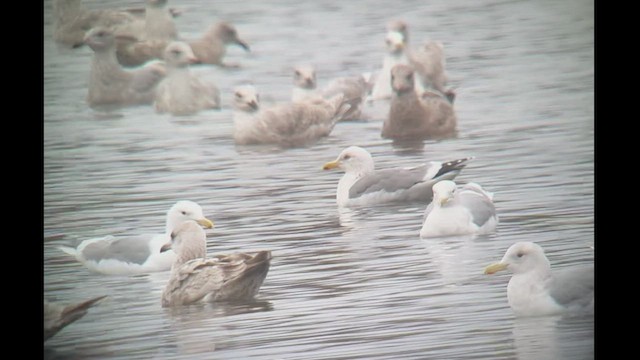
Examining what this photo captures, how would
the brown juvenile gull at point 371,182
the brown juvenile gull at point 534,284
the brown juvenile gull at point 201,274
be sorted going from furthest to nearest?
1. the brown juvenile gull at point 371,182
2. the brown juvenile gull at point 534,284
3. the brown juvenile gull at point 201,274

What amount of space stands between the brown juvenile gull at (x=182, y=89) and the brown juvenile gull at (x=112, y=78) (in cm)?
4

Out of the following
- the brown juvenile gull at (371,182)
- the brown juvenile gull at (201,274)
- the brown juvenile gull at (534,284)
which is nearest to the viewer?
the brown juvenile gull at (201,274)

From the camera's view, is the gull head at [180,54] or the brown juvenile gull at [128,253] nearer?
the brown juvenile gull at [128,253]

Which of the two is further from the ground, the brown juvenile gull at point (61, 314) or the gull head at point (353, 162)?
the gull head at point (353, 162)

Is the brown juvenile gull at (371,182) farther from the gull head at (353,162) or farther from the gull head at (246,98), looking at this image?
the gull head at (246,98)

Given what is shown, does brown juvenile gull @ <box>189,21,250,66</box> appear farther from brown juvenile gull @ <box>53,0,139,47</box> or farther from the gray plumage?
the gray plumage

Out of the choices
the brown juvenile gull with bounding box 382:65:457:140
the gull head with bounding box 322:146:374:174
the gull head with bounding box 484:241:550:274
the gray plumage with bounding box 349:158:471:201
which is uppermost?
the brown juvenile gull with bounding box 382:65:457:140

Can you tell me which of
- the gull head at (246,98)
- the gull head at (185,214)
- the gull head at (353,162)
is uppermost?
the gull head at (246,98)

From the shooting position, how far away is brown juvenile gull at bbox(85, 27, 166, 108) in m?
5.05

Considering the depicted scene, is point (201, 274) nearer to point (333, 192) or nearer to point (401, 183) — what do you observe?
point (333, 192)

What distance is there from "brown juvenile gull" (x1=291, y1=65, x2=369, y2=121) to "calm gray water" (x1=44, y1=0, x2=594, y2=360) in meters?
0.04

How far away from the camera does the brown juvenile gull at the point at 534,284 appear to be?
5020 mm

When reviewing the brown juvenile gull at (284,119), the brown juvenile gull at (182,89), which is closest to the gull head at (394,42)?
the brown juvenile gull at (284,119)

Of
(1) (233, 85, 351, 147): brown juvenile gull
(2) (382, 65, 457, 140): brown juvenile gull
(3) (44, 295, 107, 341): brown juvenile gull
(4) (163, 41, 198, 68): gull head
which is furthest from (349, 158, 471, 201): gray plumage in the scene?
(3) (44, 295, 107, 341): brown juvenile gull
